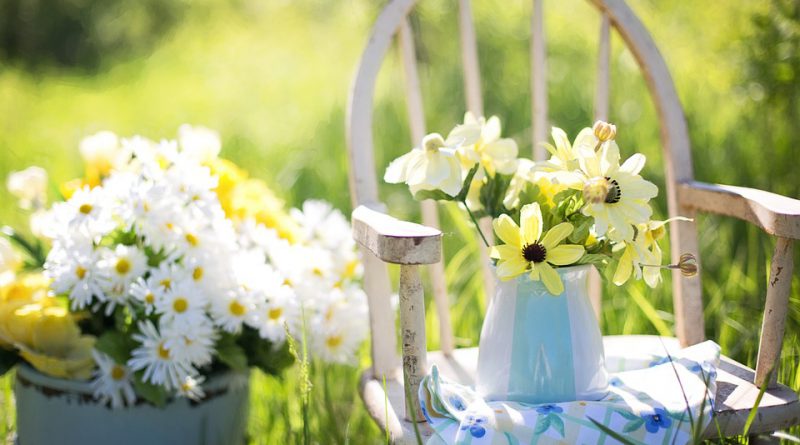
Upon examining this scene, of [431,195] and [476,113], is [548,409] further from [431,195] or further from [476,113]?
[476,113]

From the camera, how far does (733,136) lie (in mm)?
2141

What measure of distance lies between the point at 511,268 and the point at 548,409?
0.16 meters

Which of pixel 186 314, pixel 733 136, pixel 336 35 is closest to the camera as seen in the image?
pixel 186 314

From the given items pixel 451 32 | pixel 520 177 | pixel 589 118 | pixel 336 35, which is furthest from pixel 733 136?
pixel 336 35

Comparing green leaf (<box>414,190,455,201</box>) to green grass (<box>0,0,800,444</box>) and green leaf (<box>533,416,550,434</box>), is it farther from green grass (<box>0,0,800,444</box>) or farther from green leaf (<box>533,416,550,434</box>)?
green leaf (<box>533,416,550,434</box>)

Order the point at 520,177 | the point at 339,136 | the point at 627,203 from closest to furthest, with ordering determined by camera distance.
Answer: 1. the point at 627,203
2. the point at 520,177
3. the point at 339,136

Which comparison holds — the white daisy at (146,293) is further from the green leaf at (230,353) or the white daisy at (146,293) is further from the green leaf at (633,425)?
the green leaf at (633,425)

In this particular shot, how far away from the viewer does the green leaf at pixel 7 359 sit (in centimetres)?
117

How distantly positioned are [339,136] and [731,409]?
180 cm

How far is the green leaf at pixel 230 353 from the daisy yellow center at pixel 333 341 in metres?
0.13

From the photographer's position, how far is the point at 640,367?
41.7 inches

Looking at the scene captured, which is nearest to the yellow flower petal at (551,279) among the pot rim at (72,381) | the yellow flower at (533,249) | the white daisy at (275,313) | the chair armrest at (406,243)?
the yellow flower at (533,249)

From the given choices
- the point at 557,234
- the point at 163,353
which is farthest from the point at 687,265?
the point at 163,353

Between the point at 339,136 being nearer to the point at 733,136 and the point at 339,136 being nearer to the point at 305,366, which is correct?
the point at 733,136
